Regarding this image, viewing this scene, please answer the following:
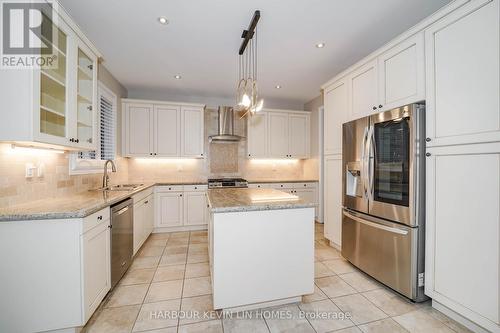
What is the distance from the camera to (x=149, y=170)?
4.41 meters

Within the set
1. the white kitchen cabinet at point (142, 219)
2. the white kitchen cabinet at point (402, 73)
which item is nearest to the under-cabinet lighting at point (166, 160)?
the white kitchen cabinet at point (142, 219)

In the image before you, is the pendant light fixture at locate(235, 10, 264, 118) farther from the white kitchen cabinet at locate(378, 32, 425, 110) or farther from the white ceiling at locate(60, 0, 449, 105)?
the white kitchen cabinet at locate(378, 32, 425, 110)

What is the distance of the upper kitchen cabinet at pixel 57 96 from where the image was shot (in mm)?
1494

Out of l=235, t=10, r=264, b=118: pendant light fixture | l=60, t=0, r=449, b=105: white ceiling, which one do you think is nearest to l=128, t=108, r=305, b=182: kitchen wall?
l=60, t=0, r=449, b=105: white ceiling

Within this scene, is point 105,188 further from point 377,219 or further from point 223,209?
point 377,219

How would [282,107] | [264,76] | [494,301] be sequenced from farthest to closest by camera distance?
[282,107]
[264,76]
[494,301]

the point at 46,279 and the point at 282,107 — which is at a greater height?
the point at 282,107

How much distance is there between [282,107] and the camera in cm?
518

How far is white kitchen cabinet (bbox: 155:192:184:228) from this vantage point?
12.9 ft

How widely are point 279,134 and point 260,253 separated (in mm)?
3360

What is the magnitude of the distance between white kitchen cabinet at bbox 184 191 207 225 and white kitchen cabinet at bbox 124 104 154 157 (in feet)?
3.81

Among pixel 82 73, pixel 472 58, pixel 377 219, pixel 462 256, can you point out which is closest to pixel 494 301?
pixel 462 256

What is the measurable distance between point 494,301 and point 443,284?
311mm

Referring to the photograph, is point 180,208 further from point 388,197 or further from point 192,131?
point 388,197
